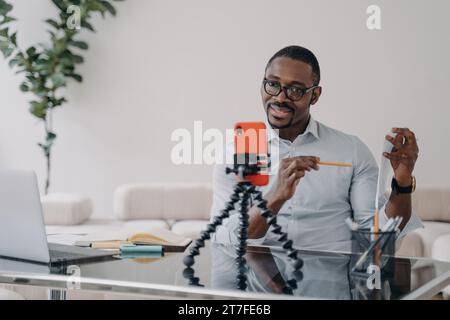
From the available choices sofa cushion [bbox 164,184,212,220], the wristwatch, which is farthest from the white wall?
the wristwatch

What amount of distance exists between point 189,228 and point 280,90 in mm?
1541

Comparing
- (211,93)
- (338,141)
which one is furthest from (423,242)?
(211,93)

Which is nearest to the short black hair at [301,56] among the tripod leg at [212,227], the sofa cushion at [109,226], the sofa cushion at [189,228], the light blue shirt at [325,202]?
the light blue shirt at [325,202]

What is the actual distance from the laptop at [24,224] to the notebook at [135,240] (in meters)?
0.13

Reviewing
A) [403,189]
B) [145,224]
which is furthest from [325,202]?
[145,224]

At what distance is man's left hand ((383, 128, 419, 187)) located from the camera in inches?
59.6

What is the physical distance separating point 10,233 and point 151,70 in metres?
2.74

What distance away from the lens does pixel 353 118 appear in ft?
12.3

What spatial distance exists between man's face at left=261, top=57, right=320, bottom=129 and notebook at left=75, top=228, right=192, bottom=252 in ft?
1.88

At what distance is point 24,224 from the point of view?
1276mm

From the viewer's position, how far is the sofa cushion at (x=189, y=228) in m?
3.19

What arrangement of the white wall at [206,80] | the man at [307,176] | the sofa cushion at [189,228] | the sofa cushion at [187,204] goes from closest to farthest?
the man at [307,176] → the sofa cushion at [189,228] → the sofa cushion at [187,204] → the white wall at [206,80]

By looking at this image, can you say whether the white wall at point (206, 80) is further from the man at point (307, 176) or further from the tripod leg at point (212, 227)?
the tripod leg at point (212, 227)
